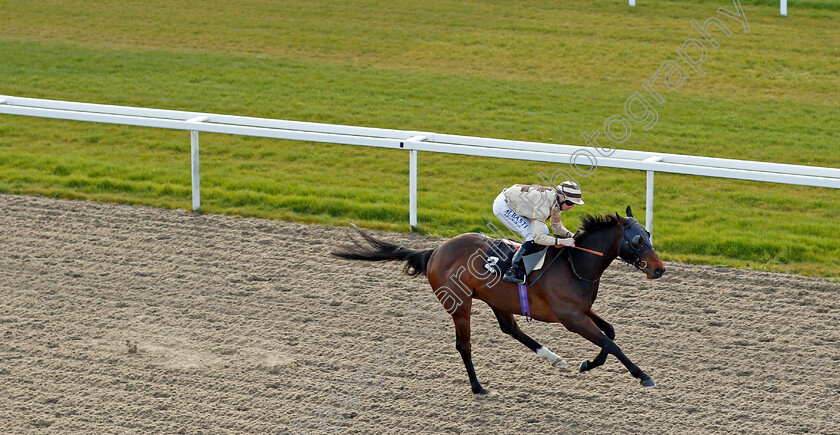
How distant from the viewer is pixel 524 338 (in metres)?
6.11

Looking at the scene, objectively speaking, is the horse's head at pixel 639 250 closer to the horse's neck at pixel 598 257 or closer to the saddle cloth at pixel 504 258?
the horse's neck at pixel 598 257

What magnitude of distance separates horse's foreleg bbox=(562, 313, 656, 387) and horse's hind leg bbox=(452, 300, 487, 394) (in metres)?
0.57

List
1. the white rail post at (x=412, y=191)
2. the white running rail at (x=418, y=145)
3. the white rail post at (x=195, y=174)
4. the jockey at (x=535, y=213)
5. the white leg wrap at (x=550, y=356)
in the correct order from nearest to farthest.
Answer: the jockey at (x=535, y=213), the white leg wrap at (x=550, y=356), the white running rail at (x=418, y=145), the white rail post at (x=412, y=191), the white rail post at (x=195, y=174)

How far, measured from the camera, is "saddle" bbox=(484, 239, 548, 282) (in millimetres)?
5844

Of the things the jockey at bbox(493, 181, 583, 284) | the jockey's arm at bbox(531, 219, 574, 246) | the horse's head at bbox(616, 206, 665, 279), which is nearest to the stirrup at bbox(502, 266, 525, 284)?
the jockey at bbox(493, 181, 583, 284)

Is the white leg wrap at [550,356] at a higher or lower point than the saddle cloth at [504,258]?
lower

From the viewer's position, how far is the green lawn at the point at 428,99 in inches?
373

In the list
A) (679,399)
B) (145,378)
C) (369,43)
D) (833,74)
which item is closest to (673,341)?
(679,399)

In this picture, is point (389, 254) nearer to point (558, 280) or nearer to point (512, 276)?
point (512, 276)

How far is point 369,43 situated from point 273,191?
636cm

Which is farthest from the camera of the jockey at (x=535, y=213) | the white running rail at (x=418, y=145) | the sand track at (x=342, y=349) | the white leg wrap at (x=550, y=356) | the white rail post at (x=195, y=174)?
the white rail post at (x=195, y=174)

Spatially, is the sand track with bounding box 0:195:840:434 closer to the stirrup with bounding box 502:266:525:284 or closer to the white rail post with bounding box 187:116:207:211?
the stirrup with bounding box 502:266:525:284

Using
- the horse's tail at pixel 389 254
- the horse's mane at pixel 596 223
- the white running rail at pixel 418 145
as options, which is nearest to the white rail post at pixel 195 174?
the white running rail at pixel 418 145

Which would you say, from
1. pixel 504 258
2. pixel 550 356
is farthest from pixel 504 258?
pixel 550 356
